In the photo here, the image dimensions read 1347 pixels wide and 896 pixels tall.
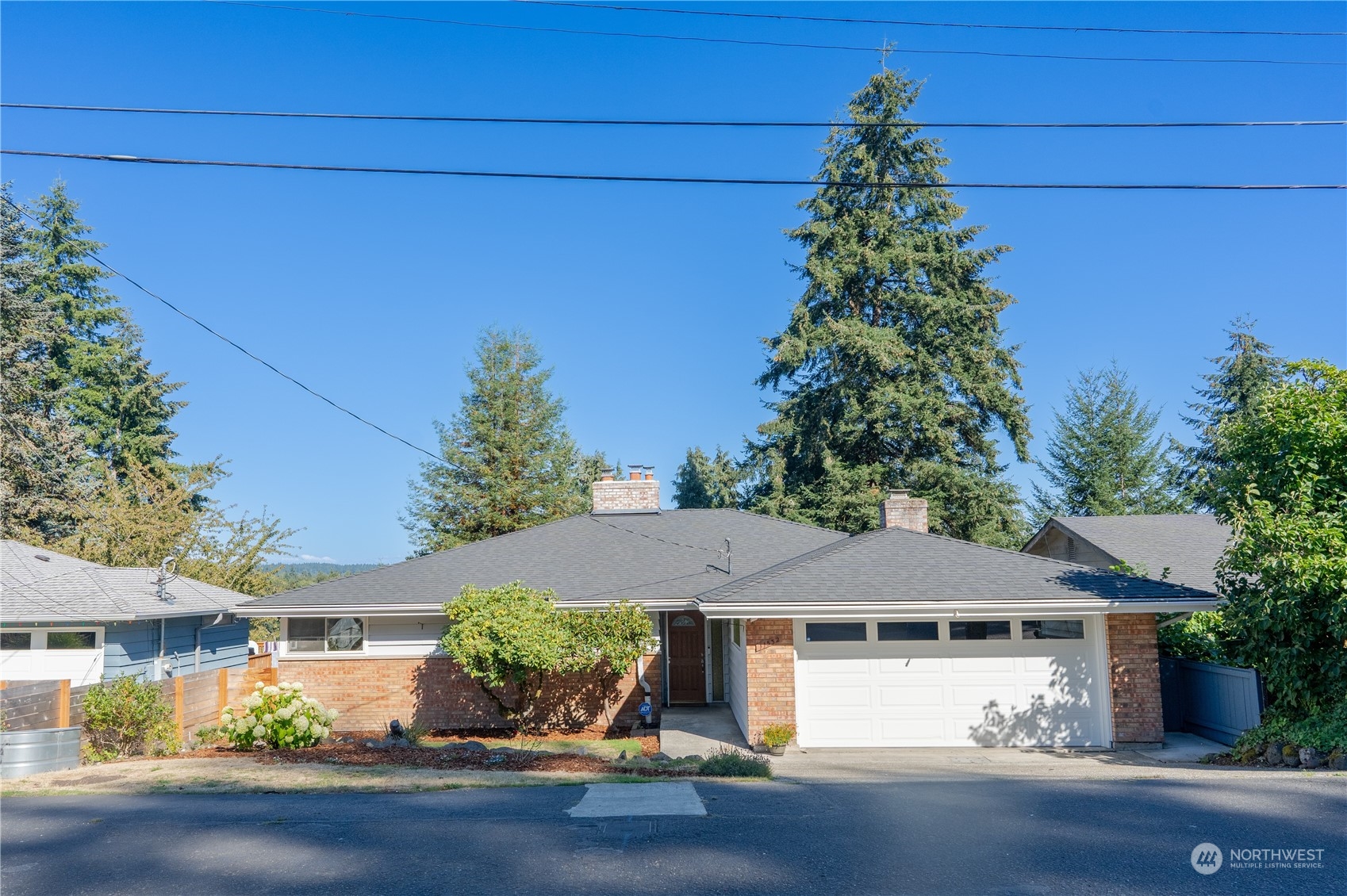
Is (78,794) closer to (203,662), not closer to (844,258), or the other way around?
(203,662)

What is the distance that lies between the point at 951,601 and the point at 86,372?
128ft

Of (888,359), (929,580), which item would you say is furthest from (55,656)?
(888,359)

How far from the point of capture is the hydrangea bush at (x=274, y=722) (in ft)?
41.8

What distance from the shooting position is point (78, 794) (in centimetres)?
961

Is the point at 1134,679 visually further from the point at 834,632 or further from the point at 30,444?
the point at 30,444

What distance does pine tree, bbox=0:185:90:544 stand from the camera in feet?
91.9

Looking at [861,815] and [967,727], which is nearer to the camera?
[861,815]

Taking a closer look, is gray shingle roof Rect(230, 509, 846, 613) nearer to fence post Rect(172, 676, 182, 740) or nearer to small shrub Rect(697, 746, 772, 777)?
fence post Rect(172, 676, 182, 740)

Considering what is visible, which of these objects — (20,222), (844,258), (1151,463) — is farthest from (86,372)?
(1151,463)

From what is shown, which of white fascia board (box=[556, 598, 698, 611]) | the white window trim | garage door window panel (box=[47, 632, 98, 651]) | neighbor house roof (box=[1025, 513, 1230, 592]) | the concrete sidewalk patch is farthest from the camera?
neighbor house roof (box=[1025, 513, 1230, 592])

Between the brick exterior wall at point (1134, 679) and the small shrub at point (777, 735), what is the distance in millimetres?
4850

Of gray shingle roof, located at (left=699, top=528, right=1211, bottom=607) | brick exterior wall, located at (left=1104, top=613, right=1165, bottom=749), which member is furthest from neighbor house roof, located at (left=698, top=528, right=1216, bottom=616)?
brick exterior wall, located at (left=1104, top=613, right=1165, bottom=749)

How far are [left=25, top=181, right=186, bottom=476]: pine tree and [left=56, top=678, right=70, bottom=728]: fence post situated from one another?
28128mm
